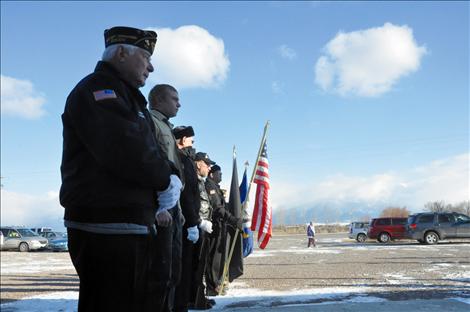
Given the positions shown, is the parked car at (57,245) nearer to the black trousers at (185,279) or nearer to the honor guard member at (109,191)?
the black trousers at (185,279)

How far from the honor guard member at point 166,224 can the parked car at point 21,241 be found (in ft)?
102

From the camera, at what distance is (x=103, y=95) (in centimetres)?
227

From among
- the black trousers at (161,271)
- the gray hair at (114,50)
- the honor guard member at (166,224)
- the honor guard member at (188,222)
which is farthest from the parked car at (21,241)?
the gray hair at (114,50)

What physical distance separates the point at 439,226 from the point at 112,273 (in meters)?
26.0

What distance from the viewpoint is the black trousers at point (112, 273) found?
7.32ft

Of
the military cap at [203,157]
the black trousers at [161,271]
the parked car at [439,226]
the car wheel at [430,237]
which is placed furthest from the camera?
the car wheel at [430,237]

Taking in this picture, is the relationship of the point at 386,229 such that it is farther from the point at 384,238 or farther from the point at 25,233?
the point at 25,233

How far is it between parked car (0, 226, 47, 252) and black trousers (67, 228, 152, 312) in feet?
107

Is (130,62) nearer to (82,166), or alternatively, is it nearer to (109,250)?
(82,166)

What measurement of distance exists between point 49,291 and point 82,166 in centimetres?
832

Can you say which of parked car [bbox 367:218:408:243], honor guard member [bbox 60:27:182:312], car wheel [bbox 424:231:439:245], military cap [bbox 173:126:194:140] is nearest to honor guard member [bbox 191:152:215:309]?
military cap [bbox 173:126:194:140]

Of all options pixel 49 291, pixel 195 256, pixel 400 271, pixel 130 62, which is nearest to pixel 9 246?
pixel 49 291

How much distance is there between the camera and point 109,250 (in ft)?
7.39

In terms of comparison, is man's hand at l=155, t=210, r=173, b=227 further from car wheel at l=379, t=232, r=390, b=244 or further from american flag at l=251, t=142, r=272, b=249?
car wheel at l=379, t=232, r=390, b=244
